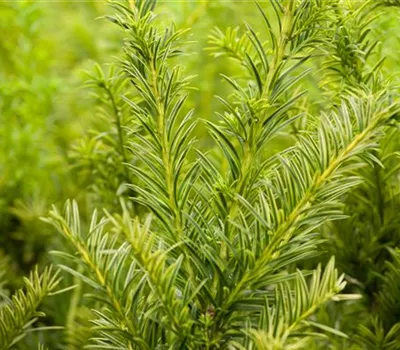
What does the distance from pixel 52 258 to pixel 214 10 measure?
1.12ft

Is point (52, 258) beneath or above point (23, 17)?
beneath

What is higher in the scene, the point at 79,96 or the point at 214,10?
the point at 214,10

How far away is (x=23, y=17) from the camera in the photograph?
695mm

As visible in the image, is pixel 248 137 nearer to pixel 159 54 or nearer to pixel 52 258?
pixel 159 54

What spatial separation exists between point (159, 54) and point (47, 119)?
415 mm

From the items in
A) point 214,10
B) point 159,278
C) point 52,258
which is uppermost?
point 214,10

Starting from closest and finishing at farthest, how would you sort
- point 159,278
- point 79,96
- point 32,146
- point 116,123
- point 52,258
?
1. point 159,278
2. point 116,123
3. point 52,258
4. point 32,146
5. point 79,96

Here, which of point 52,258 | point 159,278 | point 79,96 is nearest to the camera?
point 159,278

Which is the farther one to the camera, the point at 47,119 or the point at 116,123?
the point at 47,119

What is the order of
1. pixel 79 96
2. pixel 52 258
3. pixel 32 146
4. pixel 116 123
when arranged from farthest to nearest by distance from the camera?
pixel 79 96, pixel 32 146, pixel 52 258, pixel 116 123

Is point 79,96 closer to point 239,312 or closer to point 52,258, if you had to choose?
point 52,258

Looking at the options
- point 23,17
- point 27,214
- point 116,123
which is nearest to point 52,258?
point 27,214

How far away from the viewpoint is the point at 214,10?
73 centimetres

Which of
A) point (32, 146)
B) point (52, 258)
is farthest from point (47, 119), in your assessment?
point (52, 258)
